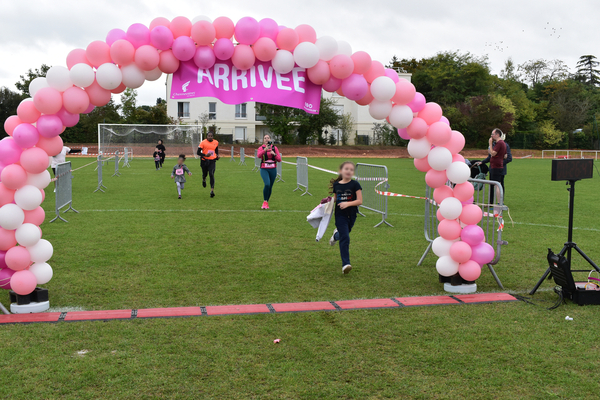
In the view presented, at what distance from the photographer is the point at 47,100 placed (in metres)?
5.23

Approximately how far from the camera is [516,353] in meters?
4.27

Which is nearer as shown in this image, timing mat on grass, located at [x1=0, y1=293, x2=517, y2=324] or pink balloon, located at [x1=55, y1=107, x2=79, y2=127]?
timing mat on grass, located at [x1=0, y1=293, x2=517, y2=324]

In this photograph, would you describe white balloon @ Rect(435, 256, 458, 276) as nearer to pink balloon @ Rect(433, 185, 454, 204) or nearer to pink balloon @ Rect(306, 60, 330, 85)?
pink balloon @ Rect(433, 185, 454, 204)

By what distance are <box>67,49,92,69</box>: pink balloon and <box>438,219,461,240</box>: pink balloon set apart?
14.3 ft

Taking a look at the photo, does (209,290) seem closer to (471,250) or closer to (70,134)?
(471,250)

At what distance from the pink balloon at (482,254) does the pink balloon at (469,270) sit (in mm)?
66

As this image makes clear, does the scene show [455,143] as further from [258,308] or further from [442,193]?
[258,308]

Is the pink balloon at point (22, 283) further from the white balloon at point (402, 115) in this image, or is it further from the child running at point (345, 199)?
the white balloon at point (402, 115)

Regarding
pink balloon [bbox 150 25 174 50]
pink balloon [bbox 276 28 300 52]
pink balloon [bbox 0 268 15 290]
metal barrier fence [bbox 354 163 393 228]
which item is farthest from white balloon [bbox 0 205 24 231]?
metal barrier fence [bbox 354 163 393 228]

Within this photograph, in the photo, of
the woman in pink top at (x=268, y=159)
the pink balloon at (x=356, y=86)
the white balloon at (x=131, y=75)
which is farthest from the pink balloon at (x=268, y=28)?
the woman in pink top at (x=268, y=159)

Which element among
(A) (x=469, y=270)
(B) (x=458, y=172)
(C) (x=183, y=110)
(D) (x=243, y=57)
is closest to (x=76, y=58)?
(D) (x=243, y=57)

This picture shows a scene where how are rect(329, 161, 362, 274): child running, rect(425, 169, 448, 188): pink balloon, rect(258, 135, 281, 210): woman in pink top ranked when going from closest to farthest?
rect(425, 169, 448, 188): pink balloon → rect(329, 161, 362, 274): child running → rect(258, 135, 281, 210): woman in pink top

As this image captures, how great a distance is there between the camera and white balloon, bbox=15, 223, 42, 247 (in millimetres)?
5316

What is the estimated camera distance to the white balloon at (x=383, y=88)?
579cm
